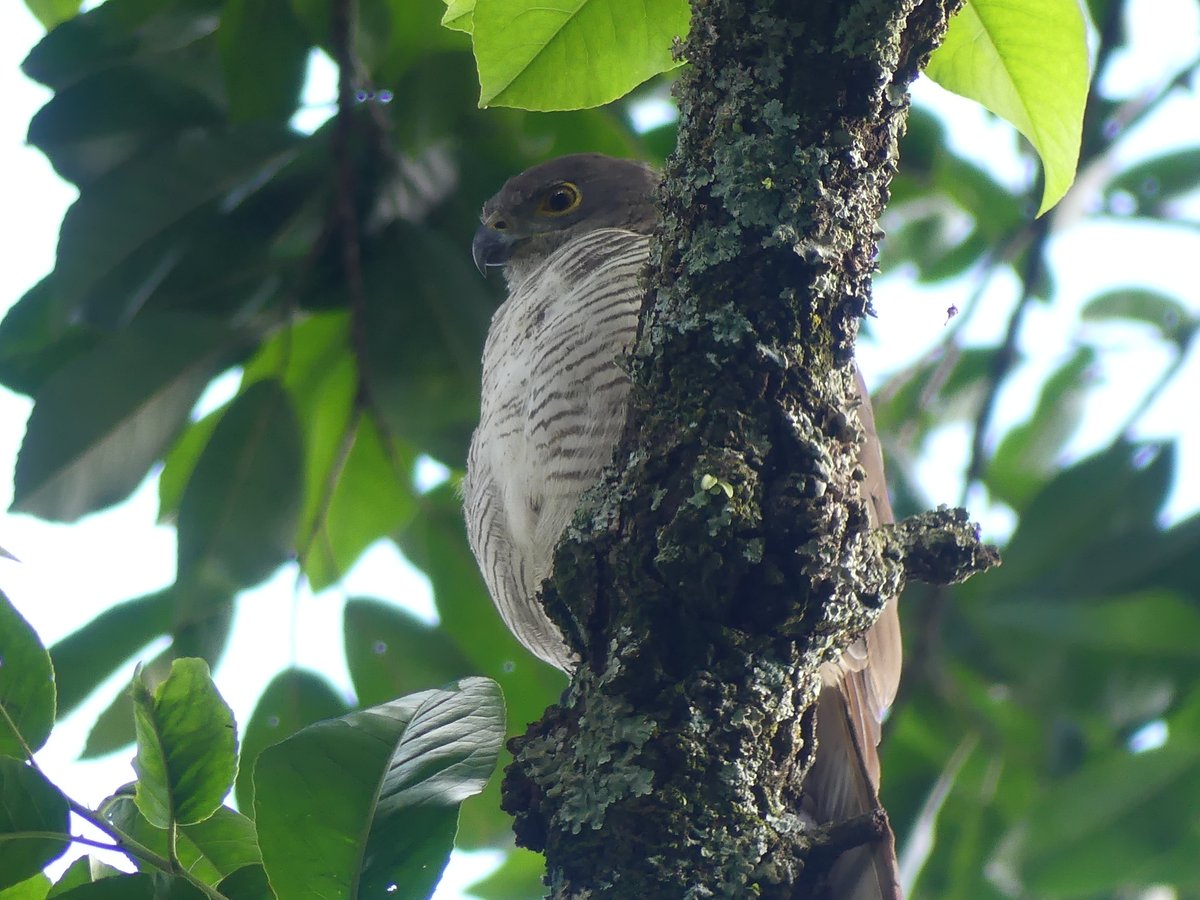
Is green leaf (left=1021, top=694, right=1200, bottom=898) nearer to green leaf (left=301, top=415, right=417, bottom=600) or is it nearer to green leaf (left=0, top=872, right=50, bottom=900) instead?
green leaf (left=0, top=872, right=50, bottom=900)

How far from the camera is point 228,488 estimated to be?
2594 millimetres

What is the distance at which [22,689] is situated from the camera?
136 centimetres

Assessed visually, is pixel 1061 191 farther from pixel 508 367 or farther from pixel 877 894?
pixel 508 367

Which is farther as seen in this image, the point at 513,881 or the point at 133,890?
the point at 513,881

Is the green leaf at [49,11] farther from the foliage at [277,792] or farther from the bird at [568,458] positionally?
the foliage at [277,792]

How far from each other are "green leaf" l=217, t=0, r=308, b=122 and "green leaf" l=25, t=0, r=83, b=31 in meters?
0.79

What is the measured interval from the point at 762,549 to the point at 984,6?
0.74 meters

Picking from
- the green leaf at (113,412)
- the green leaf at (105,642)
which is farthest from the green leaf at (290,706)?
the green leaf at (113,412)

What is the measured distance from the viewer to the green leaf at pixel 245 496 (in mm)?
2531

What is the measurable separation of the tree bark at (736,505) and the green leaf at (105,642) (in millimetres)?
1406

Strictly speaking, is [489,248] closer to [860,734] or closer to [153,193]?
[153,193]

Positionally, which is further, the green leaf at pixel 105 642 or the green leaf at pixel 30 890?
the green leaf at pixel 105 642

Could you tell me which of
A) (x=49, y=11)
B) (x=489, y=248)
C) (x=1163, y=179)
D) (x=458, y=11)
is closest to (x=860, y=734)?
(x=458, y=11)

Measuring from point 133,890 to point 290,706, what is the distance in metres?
1.45
